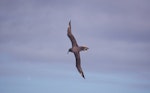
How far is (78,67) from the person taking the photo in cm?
2136

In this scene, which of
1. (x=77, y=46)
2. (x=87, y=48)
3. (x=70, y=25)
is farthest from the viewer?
(x=70, y=25)

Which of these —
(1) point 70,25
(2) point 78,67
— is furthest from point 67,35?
(2) point 78,67

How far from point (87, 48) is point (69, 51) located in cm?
252

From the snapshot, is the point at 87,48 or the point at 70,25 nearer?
the point at 87,48

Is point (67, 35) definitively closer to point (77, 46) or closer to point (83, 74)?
point (77, 46)

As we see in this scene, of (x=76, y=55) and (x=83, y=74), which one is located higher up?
(x=76, y=55)

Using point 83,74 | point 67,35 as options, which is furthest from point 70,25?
point 83,74

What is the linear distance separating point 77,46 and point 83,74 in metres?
2.30

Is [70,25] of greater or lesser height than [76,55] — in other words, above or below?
above

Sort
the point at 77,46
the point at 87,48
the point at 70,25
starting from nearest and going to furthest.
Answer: the point at 87,48 < the point at 77,46 < the point at 70,25

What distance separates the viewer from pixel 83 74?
2083 centimetres

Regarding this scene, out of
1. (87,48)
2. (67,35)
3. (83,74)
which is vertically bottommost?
(83,74)

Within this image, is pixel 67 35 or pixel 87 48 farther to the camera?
pixel 67 35

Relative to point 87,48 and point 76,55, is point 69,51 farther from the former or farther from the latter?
point 87,48
